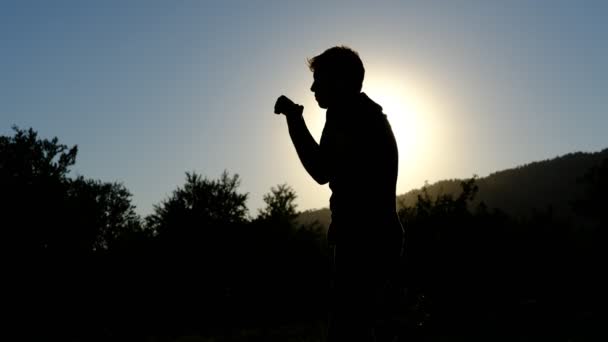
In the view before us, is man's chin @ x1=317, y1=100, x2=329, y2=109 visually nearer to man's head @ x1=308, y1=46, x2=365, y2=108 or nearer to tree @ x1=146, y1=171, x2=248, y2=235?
man's head @ x1=308, y1=46, x2=365, y2=108

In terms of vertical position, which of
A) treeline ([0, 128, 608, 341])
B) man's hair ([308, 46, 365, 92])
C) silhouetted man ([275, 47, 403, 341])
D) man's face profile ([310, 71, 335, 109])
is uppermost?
treeline ([0, 128, 608, 341])

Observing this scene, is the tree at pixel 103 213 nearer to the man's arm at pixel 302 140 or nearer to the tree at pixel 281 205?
the tree at pixel 281 205

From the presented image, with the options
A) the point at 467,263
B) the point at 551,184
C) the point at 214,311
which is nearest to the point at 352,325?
the point at 467,263

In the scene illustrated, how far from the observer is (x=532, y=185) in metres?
152

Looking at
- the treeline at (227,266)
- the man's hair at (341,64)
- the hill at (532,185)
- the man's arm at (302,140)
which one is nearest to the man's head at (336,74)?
the man's hair at (341,64)

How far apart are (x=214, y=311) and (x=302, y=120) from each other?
36554mm

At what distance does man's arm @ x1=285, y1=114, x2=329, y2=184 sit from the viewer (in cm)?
283

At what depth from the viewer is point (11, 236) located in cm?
3541

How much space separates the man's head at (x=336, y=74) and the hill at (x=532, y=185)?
126m

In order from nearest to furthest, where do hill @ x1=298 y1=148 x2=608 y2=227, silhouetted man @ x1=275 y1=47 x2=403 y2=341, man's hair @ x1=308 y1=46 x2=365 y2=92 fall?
silhouetted man @ x1=275 y1=47 x2=403 y2=341
man's hair @ x1=308 y1=46 x2=365 y2=92
hill @ x1=298 y1=148 x2=608 y2=227

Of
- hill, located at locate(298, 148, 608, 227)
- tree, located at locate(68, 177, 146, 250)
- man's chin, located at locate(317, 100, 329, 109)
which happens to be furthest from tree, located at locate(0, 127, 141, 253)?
hill, located at locate(298, 148, 608, 227)

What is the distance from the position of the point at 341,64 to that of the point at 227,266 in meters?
37.3

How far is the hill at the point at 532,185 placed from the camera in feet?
438

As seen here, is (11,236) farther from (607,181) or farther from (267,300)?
(607,181)
